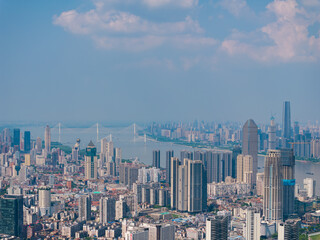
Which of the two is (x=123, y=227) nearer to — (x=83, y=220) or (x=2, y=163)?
(x=83, y=220)

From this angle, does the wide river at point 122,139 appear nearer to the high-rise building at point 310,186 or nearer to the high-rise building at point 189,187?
the high-rise building at point 189,187

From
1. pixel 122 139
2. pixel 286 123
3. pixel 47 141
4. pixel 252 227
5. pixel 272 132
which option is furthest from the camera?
pixel 122 139

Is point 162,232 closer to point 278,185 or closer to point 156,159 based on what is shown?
point 278,185

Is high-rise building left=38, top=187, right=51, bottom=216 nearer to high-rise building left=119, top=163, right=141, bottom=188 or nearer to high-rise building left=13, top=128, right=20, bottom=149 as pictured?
high-rise building left=119, top=163, right=141, bottom=188

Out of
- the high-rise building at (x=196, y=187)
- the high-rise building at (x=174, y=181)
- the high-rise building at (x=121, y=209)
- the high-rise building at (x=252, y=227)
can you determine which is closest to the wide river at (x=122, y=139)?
the high-rise building at (x=174, y=181)

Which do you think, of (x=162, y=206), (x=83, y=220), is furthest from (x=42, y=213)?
(x=162, y=206)

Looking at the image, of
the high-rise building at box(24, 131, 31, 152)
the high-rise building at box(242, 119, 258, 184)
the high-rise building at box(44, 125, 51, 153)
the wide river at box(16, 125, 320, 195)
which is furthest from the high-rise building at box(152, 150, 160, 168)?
the high-rise building at box(24, 131, 31, 152)

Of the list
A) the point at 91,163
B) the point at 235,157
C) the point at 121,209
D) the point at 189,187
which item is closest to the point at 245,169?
the point at 235,157
